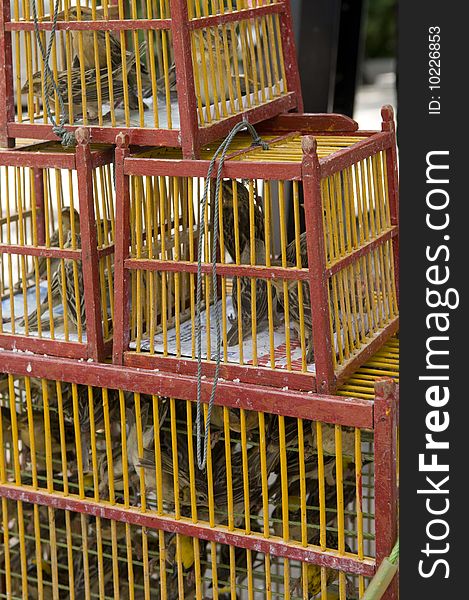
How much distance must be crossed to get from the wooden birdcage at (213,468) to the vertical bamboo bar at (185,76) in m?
0.42

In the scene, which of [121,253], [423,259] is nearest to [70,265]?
[121,253]

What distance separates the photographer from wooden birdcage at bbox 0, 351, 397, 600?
5.63 ft

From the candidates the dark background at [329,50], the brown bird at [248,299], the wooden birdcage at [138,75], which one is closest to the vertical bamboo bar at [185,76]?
the wooden birdcage at [138,75]

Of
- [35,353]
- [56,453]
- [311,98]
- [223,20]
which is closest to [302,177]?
[223,20]

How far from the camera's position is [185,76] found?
1.79 metres

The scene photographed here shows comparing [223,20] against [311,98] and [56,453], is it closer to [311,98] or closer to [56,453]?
[56,453]

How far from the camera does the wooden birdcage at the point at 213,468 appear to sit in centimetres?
171

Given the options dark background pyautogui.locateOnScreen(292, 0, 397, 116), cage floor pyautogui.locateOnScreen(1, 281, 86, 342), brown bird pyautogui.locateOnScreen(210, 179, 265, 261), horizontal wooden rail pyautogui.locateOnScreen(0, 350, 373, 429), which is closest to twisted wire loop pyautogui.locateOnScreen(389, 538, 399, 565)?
horizontal wooden rail pyautogui.locateOnScreen(0, 350, 373, 429)

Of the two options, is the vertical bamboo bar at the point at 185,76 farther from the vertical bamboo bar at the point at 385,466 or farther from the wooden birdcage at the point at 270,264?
the vertical bamboo bar at the point at 385,466

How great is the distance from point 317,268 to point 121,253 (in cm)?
38

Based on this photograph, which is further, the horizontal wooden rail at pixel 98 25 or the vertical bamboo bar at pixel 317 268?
the horizontal wooden rail at pixel 98 25

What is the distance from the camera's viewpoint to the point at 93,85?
1968 millimetres

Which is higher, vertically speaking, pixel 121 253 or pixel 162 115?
pixel 162 115

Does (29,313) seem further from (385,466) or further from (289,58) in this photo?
(385,466)
